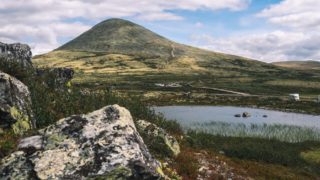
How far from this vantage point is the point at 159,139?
83.8 ft

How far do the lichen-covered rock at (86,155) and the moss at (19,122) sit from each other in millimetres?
3499

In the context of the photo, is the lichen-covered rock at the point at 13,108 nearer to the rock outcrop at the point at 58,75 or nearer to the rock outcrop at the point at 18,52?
the rock outcrop at the point at 58,75

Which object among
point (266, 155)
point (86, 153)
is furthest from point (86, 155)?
point (266, 155)

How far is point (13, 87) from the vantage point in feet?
67.1

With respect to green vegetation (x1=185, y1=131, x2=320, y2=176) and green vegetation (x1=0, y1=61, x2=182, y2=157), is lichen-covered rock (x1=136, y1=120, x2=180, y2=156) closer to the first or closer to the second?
green vegetation (x1=0, y1=61, x2=182, y2=157)

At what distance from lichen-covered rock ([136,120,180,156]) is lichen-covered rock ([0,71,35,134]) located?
23.9 ft

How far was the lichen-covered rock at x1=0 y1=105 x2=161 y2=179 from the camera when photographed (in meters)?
13.6

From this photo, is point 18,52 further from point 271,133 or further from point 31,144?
point 271,133

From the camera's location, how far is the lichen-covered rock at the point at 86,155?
13641 mm

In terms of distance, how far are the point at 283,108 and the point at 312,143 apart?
226ft

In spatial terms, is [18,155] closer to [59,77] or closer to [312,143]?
[59,77]

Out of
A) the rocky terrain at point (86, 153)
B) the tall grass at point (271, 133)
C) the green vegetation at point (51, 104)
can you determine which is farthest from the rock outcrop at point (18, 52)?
the tall grass at point (271, 133)

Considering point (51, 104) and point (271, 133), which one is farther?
point (271, 133)

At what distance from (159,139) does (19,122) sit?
8.96 m
